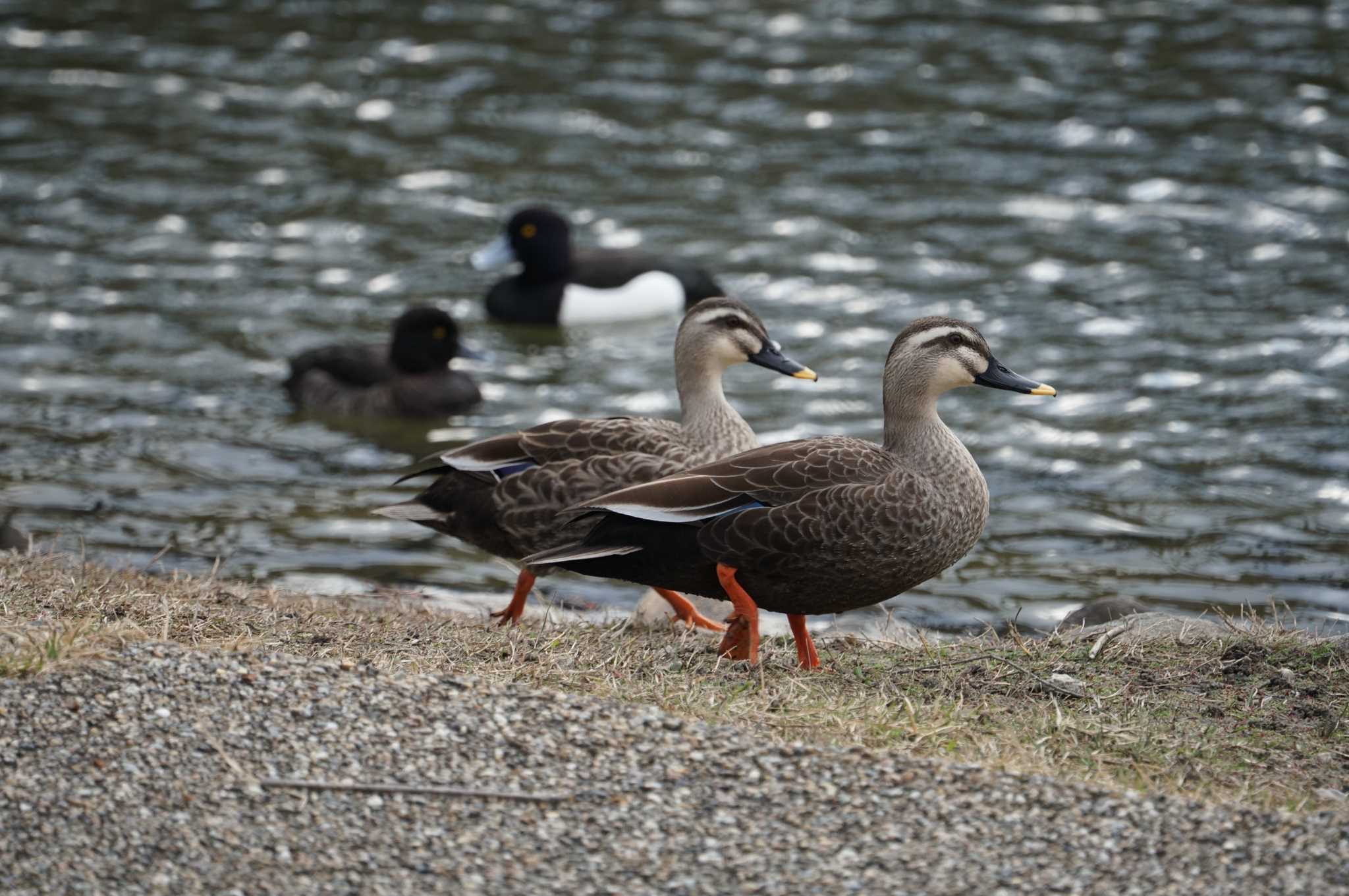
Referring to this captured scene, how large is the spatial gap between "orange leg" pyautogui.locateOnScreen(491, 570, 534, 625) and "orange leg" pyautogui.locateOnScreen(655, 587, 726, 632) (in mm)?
539

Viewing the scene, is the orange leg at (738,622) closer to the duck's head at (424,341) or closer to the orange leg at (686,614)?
the orange leg at (686,614)

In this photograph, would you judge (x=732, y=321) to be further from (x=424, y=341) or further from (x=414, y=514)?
(x=424, y=341)

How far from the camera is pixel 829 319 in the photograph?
39.7 ft

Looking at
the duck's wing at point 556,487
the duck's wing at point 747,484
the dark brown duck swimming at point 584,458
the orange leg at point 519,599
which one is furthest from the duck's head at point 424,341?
the duck's wing at point 747,484

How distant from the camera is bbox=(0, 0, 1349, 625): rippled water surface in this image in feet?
30.0

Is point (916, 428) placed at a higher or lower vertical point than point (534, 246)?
higher

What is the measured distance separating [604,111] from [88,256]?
5.34m

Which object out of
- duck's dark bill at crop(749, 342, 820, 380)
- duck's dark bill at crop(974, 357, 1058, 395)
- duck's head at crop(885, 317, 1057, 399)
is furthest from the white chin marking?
duck's head at crop(885, 317, 1057, 399)

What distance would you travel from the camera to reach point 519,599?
700 centimetres

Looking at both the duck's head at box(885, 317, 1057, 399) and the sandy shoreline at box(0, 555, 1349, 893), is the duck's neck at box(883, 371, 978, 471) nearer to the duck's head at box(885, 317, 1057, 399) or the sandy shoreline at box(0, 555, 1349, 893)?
the duck's head at box(885, 317, 1057, 399)

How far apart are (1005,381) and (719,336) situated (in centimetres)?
147

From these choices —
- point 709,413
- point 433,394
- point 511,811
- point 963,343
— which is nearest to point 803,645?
point 963,343

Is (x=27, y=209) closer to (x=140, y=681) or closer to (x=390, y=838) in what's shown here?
(x=140, y=681)

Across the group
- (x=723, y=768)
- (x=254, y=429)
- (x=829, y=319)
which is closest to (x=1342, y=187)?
(x=829, y=319)
